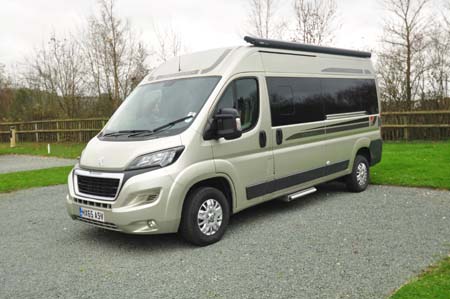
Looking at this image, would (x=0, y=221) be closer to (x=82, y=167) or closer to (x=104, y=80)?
(x=82, y=167)

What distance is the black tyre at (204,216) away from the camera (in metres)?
5.04

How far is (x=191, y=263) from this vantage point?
4.62 metres

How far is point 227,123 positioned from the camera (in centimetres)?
516

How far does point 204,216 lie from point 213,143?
3.16ft

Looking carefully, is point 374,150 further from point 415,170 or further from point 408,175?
point 415,170

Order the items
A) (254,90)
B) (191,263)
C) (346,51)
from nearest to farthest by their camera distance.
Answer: (191,263) < (254,90) < (346,51)

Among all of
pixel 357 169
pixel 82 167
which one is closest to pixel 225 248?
pixel 82 167

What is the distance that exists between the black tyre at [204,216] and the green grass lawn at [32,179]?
714 cm

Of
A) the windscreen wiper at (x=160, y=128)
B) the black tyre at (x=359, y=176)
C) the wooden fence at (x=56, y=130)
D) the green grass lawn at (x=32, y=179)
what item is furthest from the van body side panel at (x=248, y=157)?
the wooden fence at (x=56, y=130)

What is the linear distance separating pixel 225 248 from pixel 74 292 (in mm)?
1895

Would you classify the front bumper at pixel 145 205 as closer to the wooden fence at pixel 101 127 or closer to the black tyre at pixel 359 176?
the black tyre at pixel 359 176

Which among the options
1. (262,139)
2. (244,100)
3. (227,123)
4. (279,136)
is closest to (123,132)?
(227,123)

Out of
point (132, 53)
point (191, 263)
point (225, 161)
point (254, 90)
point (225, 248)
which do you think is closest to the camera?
point (191, 263)

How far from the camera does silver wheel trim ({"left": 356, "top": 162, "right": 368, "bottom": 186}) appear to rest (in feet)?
26.8
